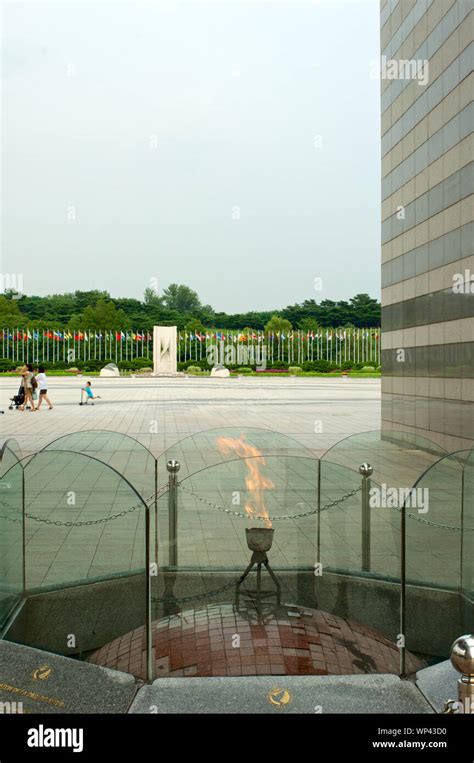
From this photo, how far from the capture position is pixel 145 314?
97312 millimetres

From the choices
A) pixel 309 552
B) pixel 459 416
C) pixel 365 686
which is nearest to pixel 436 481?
pixel 309 552

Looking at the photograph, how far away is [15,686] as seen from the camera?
353cm

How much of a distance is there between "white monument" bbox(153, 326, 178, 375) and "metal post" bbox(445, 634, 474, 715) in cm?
7224

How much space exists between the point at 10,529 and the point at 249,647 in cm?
183

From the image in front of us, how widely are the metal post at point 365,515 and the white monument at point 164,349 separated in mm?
70069

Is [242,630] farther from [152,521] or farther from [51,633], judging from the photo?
[51,633]

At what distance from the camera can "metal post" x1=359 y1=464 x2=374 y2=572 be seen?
493 cm

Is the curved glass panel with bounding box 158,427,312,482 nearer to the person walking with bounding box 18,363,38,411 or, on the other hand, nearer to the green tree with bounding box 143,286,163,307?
the person walking with bounding box 18,363,38,411

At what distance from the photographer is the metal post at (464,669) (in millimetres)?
2873

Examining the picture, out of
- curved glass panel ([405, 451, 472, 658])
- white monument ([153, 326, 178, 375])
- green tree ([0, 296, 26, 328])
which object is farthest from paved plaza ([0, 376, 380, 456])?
green tree ([0, 296, 26, 328])

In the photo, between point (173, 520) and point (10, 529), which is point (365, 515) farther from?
point (10, 529)

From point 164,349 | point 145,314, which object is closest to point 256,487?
point 164,349

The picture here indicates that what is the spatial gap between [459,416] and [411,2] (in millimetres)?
10056

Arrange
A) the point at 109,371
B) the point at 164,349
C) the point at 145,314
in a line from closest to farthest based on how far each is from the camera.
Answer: the point at 109,371, the point at 164,349, the point at 145,314
